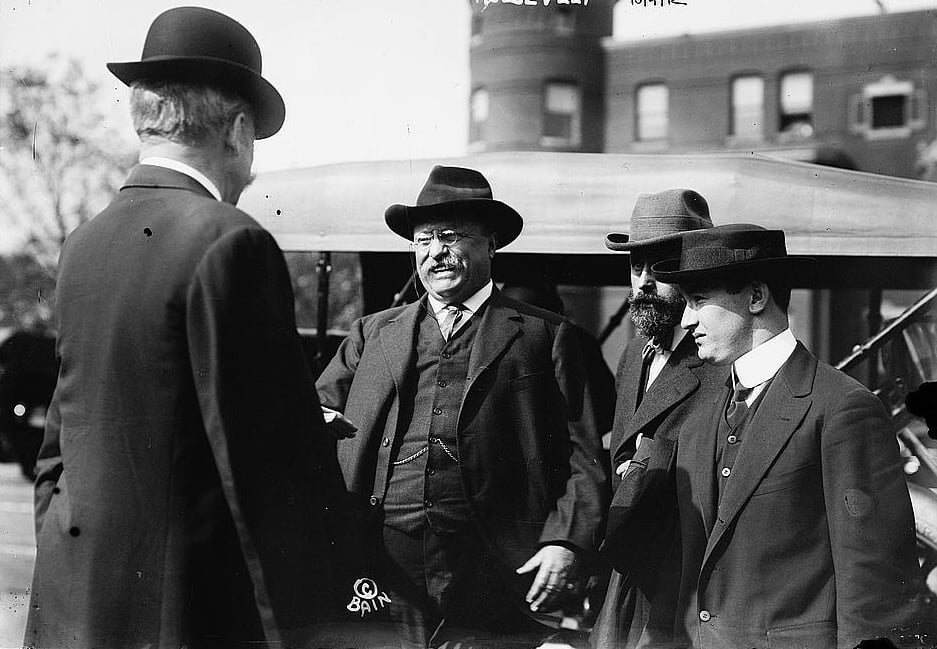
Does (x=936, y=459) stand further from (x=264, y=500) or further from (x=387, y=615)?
(x=264, y=500)

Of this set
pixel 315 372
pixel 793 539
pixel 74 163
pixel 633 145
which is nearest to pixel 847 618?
pixel 793 539

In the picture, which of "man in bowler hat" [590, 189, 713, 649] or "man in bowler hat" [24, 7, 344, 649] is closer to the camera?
"man in bowler hat" [24, 7, 344, 649]

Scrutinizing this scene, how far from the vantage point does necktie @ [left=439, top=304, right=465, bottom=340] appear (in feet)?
8.93

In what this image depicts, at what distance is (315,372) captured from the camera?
337 centimetres

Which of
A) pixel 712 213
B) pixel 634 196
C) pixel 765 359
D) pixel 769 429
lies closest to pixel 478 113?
pixel 634 196

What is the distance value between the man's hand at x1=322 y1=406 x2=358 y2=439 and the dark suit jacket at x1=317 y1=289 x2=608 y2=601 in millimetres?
86

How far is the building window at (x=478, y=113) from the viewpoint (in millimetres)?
2883

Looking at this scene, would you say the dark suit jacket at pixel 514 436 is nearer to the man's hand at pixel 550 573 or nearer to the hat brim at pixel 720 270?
the man's hand at pixel 550 573

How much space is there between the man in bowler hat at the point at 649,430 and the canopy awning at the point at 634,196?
9 cm

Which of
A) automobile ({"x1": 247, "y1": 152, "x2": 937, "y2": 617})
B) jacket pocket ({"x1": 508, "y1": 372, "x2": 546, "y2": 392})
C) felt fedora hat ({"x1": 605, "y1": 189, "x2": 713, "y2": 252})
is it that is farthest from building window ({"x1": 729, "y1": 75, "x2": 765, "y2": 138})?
jacket pocket ({"x1": 508, "y1": 372, "x2": 546, "y2": 392})

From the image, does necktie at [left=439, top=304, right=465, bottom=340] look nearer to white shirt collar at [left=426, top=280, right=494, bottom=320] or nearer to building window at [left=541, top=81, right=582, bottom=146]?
white shirt collar at [left=426, top=280, right=494, bottom=320]

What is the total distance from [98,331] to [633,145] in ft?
5.87

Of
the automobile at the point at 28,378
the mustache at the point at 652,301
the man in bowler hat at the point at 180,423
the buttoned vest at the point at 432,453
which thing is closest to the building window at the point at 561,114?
the mustache at the point at 652,301

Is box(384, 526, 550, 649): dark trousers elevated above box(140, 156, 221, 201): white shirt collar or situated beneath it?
situated beneath
